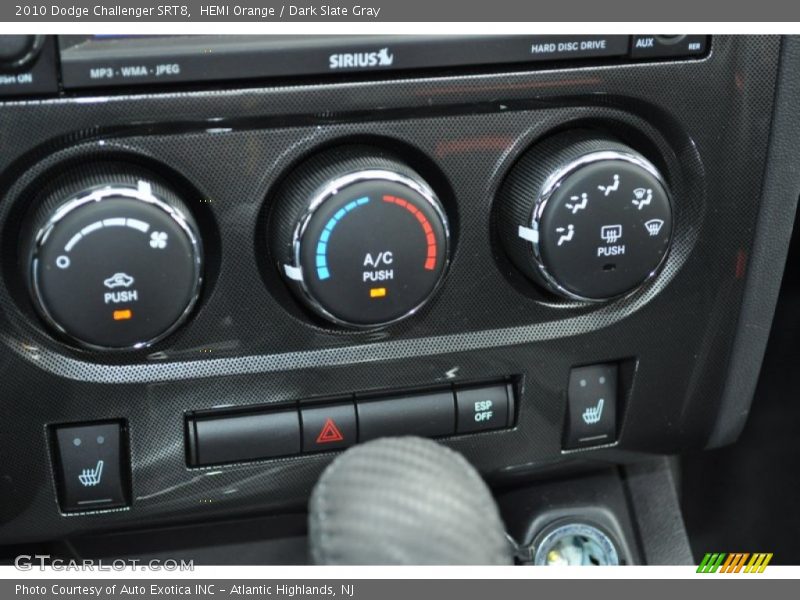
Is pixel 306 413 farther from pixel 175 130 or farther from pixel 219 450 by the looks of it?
pixel 175 130

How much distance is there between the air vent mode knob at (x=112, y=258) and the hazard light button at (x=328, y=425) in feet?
0.45

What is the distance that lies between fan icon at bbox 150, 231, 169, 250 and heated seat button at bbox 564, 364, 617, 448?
1.05 ft

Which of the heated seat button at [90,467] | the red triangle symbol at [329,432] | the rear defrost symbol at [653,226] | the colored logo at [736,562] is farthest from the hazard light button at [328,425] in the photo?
the colored logo at [736,562]

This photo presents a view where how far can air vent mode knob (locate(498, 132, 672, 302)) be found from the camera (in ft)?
2.26

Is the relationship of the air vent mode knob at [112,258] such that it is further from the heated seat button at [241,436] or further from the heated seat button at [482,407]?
the heated seat button at [482,407]

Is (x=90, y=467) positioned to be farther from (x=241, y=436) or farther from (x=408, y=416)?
(x=408, y=416)

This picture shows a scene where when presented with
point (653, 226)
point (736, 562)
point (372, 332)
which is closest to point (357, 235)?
point (372, 332)

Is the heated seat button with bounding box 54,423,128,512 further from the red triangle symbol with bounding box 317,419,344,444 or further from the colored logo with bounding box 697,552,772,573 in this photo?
the colored logo with bounding box 697,552,772,573

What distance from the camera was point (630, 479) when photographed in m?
0.98

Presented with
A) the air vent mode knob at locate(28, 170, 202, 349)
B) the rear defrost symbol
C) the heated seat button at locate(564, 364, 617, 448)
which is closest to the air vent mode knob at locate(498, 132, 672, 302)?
the rear defrost symbol

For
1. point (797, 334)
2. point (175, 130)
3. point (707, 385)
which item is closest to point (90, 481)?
point (175, 130)

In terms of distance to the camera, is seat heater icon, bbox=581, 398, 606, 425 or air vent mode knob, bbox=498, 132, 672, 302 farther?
seat heater icon, bbox=581, 398, 606, 425

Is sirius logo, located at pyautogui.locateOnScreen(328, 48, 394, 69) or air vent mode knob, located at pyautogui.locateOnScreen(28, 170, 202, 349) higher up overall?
sirius logo, located at pyautogui.locateOnScreen(328, 48, 394, 69)

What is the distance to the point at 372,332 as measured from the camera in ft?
2.35
